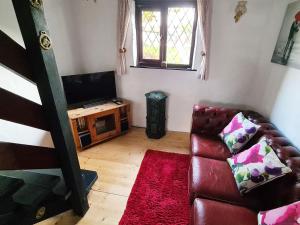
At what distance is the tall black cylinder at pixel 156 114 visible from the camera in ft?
8.81

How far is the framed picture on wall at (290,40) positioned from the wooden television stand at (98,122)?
2.14m

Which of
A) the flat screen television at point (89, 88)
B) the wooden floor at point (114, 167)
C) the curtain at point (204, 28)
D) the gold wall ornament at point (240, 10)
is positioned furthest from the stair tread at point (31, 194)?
the gold wall ornament at point (240, 10)

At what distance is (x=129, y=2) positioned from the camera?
2.42m

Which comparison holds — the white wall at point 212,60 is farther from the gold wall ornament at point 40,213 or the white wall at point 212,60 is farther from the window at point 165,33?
the gold wall ornament at point 40,213

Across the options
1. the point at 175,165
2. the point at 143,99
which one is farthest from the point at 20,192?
the point at 143,99

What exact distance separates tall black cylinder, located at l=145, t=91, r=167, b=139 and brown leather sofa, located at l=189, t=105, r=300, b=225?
2.86 ft

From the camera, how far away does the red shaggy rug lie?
5.50 ft

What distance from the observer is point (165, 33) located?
260 cm

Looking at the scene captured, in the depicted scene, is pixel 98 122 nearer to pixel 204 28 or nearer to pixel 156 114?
pixel 156 114

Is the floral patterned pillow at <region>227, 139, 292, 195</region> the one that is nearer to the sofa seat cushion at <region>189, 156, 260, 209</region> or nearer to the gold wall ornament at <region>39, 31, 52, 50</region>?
the sofa seat cushion at <region>189, 156, 260, 209</region>

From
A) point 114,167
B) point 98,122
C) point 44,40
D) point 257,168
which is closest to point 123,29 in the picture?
point 98,122

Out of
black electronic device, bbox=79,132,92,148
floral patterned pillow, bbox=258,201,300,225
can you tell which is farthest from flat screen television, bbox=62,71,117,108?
floral patterned pillow, bbox=258,201,300,225

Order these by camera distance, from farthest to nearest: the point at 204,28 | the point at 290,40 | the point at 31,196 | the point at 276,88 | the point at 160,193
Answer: the point at 204,28 → the point at 276,88 → the point at 160,193 → the point at 290,40 → the point at 31,196

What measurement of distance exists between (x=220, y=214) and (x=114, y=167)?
4.67 ft
